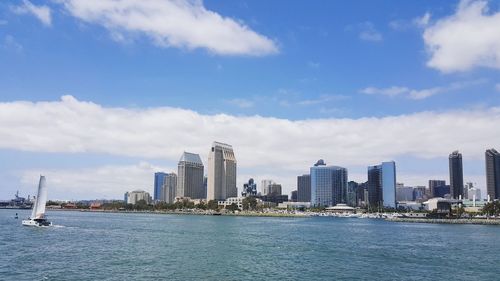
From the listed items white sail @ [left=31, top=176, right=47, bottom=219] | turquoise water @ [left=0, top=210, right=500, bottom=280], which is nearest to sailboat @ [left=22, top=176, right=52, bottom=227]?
white sail @ [left=31, top=176, right=47, bottom=219]

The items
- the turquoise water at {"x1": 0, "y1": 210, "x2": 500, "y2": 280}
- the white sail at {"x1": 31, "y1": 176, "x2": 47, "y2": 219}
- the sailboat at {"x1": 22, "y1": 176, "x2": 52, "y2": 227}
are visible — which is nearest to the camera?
the turquoise water at {"x1": 0, "y1": 210, "x2": 500, "y2": 280}

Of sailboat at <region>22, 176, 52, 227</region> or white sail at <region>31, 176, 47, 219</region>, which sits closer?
sailboat at <region>22, 176, 52, 227</region>

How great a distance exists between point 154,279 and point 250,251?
2832 cm

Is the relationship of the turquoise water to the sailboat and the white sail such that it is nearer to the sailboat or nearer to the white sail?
the sailboat

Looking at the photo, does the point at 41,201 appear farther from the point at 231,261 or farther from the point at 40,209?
the point at 231,261

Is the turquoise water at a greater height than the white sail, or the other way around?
the white sail

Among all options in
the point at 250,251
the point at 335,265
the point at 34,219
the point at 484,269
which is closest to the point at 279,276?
the point at 335,265

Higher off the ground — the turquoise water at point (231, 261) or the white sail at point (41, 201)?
the white sail at point (41, 201)

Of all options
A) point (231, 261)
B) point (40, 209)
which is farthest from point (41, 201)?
point (231, 261)

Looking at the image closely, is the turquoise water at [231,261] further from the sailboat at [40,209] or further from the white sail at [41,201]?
the white sail at [41,201]

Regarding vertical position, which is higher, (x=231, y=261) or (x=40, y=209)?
(x=40, y=209)

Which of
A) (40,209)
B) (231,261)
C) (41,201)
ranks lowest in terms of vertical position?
(231,261)

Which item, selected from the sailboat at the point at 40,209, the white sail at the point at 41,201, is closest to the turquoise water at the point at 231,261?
the sailboat at the point at 40,209

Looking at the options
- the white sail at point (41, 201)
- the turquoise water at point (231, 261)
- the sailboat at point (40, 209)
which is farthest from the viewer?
the white sail at point (41, 201)
